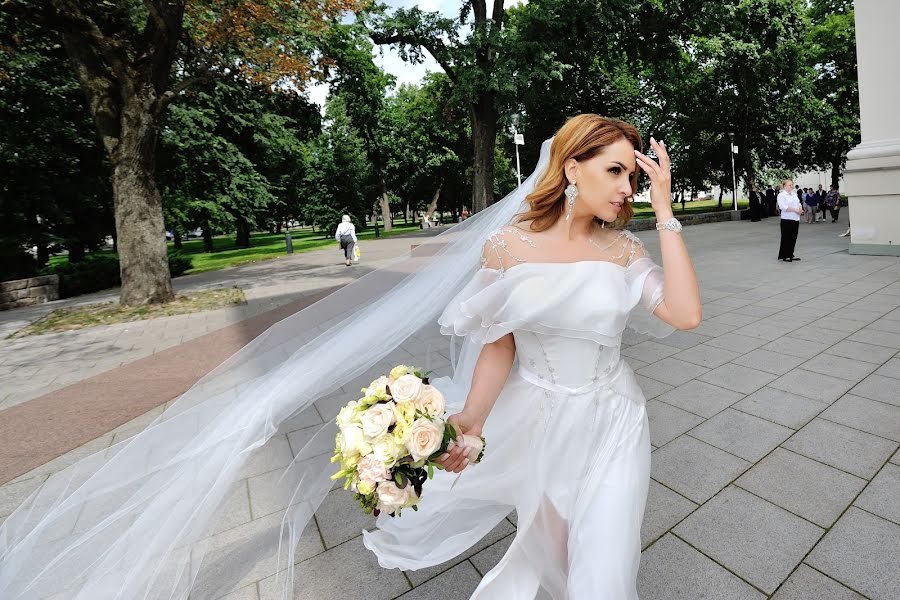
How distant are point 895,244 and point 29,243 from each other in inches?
1188

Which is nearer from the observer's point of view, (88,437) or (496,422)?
(496,422)

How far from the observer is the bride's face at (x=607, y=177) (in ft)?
6.32

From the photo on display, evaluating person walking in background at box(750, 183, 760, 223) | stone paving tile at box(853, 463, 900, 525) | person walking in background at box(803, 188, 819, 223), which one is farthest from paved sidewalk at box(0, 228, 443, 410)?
person walking in background at box(750, 183, 760, 223)

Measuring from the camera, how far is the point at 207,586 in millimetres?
2631

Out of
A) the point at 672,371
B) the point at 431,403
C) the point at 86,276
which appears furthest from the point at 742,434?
the point at 86,276

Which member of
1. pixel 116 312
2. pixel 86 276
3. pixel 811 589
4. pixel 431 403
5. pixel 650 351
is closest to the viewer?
pixel 431 403

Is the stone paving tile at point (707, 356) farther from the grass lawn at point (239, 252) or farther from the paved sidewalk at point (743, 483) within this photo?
the grass lawn at point (239, 252)

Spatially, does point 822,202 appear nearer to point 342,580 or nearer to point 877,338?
point 877,338

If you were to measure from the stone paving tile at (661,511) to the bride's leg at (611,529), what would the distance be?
3.67 feet

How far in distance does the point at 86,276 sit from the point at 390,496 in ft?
63.2

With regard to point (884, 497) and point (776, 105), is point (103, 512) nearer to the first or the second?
point (884, 497)

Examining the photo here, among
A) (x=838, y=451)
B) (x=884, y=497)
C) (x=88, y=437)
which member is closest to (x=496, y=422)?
(x=884, y=497)

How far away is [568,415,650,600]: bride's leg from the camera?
1695mm

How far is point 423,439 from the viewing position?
157cm
